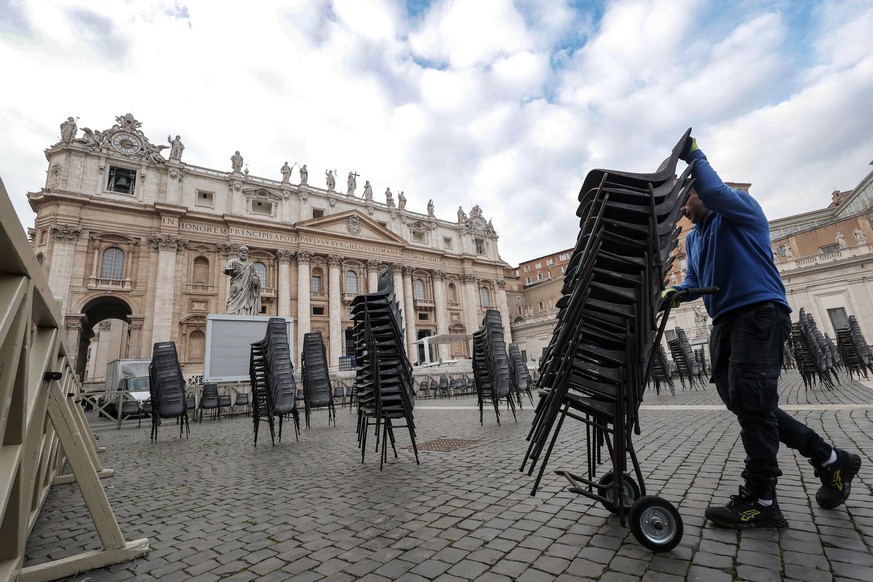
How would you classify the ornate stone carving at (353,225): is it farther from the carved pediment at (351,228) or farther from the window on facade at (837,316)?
the window on facade at (837,316)

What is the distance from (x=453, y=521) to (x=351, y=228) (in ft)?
132

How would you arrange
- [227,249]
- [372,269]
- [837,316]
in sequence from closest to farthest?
[837,316]
[227,249]
[372,269]

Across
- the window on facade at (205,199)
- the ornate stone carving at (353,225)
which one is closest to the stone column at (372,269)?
the ornate stone carving at (353,225)

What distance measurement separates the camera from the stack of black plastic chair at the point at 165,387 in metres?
8.80

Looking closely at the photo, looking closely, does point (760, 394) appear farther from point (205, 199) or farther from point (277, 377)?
point (205, 199)

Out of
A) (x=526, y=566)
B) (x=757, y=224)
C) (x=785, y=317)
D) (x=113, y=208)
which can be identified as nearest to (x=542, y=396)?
(x=526, y=566)

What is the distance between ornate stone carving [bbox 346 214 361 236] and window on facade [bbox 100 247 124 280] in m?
18.7

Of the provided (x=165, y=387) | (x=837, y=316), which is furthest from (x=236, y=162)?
(x=837, y=316)

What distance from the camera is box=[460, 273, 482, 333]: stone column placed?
159 feet

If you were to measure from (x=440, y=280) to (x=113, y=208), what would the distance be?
1202 inches

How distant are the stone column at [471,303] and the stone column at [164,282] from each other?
2932 cm

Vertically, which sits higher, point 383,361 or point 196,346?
point 196,346

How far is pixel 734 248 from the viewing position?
2.69 m

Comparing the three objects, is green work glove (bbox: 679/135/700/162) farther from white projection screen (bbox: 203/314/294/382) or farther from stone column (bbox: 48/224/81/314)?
stone column (bbox: 48/224/81/314)
